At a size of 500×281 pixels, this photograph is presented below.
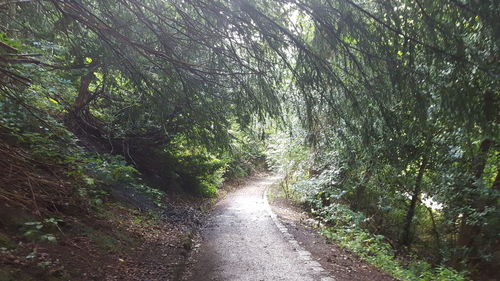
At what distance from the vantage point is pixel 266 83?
5.03m

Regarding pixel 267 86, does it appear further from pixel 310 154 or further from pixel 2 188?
pixel 310 154

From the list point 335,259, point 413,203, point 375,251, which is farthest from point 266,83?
point 413,203

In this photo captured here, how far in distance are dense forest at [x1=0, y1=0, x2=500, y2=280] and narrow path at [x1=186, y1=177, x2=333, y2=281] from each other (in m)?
1.56

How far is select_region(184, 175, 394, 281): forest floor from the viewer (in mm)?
5434

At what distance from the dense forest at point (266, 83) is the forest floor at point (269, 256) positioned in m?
0.76

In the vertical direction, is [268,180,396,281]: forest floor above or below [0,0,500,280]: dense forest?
below

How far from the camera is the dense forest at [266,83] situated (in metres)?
3.58

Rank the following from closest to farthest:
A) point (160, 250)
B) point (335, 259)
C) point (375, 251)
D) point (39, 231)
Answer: point (39, 231)
point (335, 259)
point (160, 250)
point (375, 251)

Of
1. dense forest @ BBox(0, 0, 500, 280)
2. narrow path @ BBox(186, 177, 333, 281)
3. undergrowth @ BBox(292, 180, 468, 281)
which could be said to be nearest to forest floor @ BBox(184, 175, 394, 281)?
narrow path @ BBox(186, 177, 333, 281)

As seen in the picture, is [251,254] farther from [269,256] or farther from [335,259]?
[335,259]

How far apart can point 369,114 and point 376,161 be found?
4590mm

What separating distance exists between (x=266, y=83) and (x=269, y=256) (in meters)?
3.57

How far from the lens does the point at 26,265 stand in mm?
3434

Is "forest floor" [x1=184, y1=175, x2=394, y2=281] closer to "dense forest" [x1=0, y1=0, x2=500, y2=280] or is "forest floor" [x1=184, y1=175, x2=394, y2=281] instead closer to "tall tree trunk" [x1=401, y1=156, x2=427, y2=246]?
"dense forest" [x1=0, y1=0, x2=500, y2=280]
